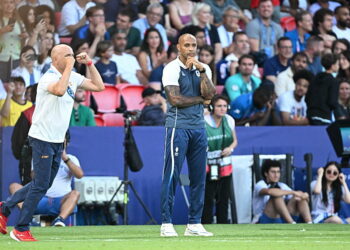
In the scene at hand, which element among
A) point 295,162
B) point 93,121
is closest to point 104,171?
point 93,121

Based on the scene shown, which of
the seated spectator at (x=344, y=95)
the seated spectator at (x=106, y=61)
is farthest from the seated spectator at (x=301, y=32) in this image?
the seated spectator at (x=106, y=61)

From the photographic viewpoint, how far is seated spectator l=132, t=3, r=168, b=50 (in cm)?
2031

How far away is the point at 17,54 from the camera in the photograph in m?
18.3

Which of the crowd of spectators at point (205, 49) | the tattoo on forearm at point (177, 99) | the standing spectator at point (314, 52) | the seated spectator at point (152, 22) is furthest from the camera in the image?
the standing spectator at point (314, 52)

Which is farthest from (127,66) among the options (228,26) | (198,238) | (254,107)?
(198,238)

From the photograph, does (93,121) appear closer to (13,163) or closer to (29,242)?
(13,163)

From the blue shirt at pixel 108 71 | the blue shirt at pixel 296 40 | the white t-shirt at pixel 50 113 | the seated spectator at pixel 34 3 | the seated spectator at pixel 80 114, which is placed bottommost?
the seated spectator at pixel 80 114

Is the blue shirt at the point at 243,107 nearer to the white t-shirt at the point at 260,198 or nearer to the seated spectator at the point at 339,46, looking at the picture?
the white t-shirt at the point at 260,198

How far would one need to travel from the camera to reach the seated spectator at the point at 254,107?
60.2 ft

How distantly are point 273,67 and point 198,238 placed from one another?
9.32m

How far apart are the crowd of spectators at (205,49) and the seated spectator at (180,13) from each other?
2cm

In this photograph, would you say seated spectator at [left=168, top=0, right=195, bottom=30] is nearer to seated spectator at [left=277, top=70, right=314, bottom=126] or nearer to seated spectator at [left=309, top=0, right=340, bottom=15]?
seated spectator at [left=277, top=70, right=314, bottom=126]

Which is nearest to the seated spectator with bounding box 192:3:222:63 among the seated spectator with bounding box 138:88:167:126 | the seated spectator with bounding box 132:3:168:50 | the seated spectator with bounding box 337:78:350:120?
the seated spectator with bounding box 132:3:168:50

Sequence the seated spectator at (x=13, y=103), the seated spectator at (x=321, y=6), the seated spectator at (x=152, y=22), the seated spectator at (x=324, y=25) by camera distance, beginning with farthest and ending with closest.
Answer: the seated spectator at (x=321, y=6)
the seated spectator at (x=324, y=25)
the seated spectator at (x=152, y=22)
the seated spectator at (x=13, y=103)
